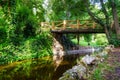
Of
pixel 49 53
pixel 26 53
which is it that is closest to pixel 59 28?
pixel 49 53

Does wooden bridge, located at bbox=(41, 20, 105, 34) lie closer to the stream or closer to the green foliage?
the green foliage

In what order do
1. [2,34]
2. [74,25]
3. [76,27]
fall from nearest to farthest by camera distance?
[2,34], [76,27], [74,25]

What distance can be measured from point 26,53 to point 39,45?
2.83m

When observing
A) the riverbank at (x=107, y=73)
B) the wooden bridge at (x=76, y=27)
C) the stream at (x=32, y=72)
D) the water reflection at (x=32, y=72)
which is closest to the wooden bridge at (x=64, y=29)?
the wooden bridge at (x=76, y=27)

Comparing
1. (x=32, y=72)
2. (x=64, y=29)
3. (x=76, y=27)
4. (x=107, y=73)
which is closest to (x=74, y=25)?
(x=76, y=27)

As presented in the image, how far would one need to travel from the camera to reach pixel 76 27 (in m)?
22.5

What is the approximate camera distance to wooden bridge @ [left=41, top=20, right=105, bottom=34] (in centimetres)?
2145

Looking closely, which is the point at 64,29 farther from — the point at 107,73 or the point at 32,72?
the point at 107,73

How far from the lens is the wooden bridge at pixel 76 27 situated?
21453 millimetres

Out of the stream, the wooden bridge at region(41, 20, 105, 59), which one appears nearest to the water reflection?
the stream

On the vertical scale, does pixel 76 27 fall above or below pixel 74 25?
below

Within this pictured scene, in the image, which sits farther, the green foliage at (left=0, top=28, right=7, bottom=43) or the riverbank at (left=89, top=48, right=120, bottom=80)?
the green foliage at (left=0, top=28, right=7, bottom=43)

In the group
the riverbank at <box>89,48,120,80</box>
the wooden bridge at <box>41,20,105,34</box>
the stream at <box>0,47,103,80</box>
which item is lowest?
the stream at <box>0,47,103,80</box>

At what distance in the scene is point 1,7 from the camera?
20219 mm
